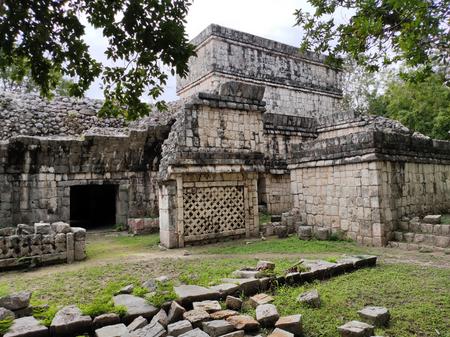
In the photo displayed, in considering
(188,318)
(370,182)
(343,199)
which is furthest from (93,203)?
(188,318)

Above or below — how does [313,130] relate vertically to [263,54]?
below

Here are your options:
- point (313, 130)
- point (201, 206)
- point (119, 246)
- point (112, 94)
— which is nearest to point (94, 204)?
point (119, 246)

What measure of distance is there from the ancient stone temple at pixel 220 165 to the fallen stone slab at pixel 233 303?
16.3ft

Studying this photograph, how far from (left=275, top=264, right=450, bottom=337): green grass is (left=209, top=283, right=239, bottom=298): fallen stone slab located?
59cm

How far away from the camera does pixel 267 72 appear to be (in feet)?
60.7

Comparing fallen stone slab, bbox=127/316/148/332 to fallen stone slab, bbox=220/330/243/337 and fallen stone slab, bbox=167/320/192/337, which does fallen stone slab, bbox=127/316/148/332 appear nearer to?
fallen stone slab, bbox=167/320/192/337

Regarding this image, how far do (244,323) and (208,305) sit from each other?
60 centimetres

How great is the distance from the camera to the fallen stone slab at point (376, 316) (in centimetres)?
368

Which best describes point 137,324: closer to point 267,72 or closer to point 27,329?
point 27,329

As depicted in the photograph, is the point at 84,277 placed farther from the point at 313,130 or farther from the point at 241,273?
the point at 313,130

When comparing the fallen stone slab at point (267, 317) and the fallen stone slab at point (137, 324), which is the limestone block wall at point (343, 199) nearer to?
the fallen stone slab at point (267, 317)

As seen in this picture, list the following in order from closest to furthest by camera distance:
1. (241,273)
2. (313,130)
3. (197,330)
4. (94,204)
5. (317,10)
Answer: (197,330) < (241,273) < (317,10) < (313,130) < (94,204)

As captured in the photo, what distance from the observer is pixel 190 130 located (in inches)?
377

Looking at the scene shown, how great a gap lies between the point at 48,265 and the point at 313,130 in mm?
12159
